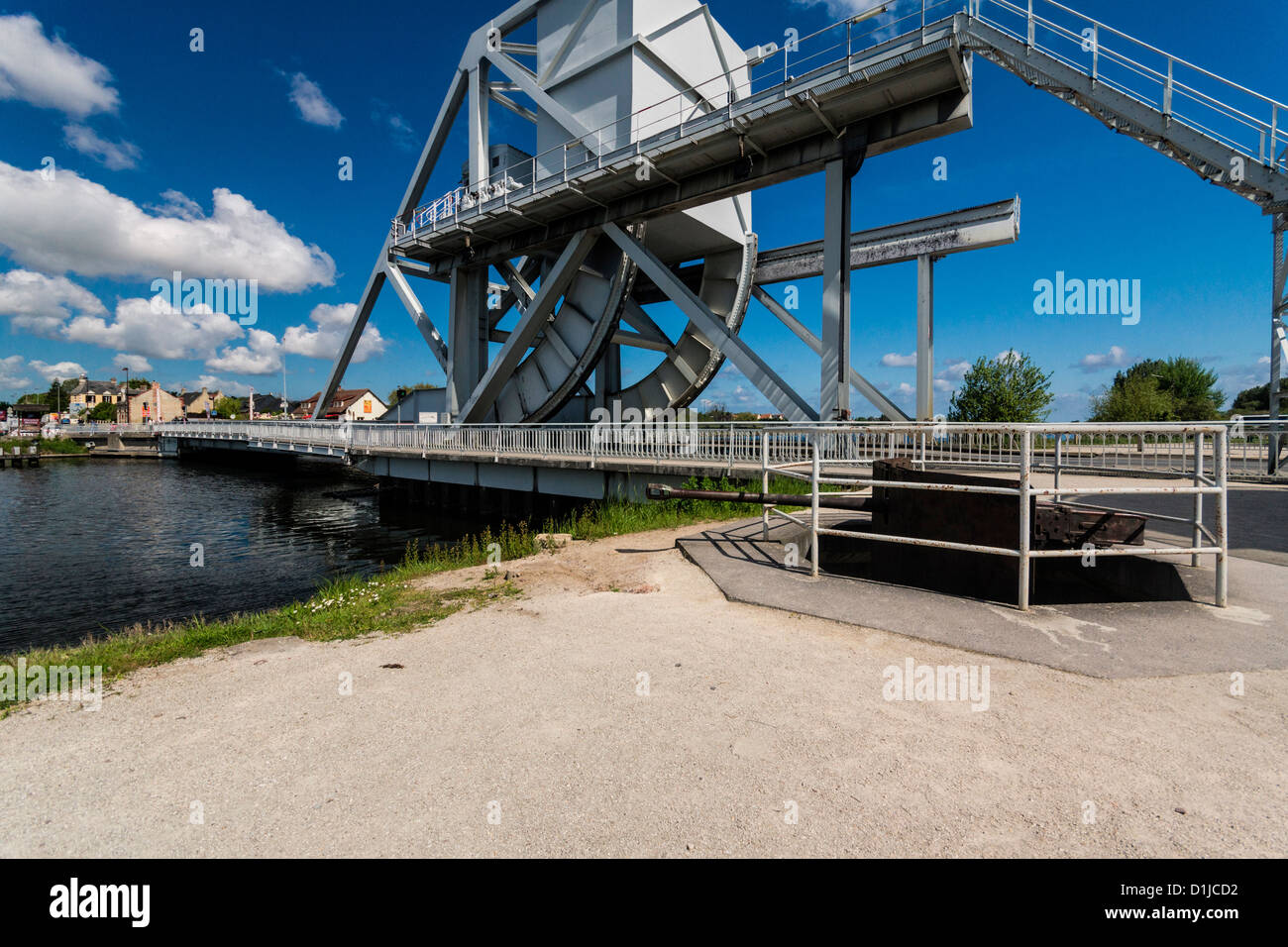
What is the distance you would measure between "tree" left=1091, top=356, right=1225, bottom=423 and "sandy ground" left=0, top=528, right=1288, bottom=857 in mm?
46337

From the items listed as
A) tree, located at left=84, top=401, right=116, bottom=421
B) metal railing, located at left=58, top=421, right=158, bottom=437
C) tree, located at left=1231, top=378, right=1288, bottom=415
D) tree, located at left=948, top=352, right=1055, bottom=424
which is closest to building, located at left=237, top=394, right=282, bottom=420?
tree, located at left=84, top=401, right=116, bottom=421

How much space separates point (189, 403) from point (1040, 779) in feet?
461

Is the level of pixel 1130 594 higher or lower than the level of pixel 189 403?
lower

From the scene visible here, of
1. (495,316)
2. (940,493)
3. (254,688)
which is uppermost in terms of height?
(495,316)

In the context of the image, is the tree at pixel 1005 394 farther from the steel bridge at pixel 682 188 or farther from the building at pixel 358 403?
the building at pixel 358 403

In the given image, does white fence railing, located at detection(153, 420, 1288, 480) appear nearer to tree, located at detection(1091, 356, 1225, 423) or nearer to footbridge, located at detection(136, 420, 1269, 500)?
footbridge, located at detection(136, 420, 1269, 500)

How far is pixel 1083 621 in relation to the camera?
472cm

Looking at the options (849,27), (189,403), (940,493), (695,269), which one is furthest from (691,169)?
(189,403)

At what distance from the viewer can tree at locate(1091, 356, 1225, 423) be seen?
39.2 m

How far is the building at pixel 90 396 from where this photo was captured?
10831 cm

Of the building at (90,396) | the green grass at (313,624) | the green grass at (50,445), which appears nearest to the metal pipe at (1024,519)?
the green grass at (313,624)

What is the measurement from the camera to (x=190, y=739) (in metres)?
3.23
